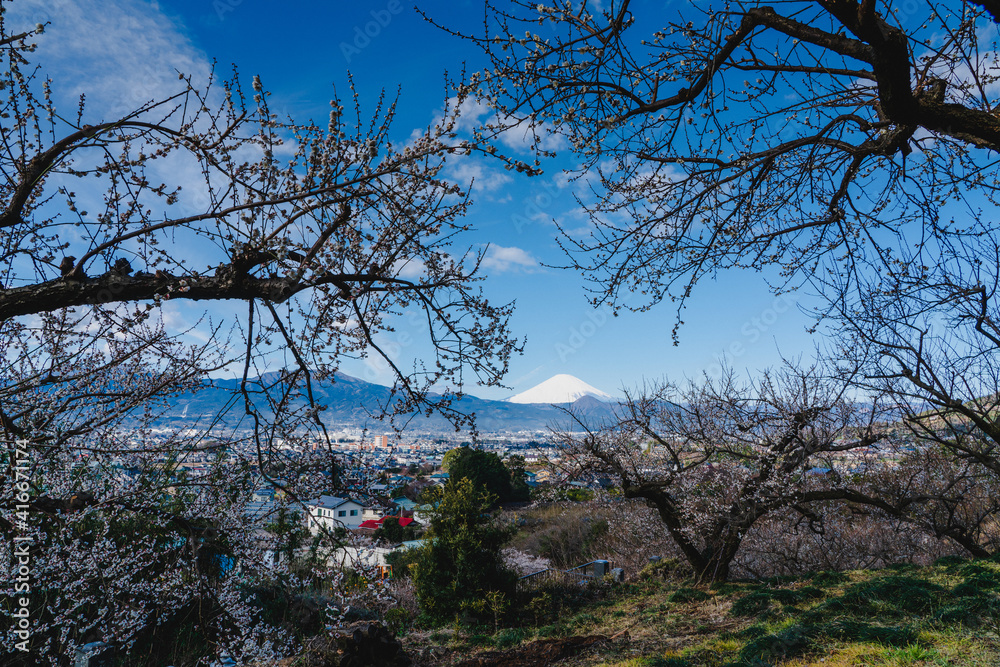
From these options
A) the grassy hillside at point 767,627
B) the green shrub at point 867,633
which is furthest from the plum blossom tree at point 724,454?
the green shrub at point 867,633

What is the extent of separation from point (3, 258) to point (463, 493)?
372 inches

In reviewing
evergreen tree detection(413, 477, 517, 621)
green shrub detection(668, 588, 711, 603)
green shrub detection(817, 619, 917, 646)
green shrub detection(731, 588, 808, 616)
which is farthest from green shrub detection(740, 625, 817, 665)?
evergreen tree detection(413, 477, 517, 621)

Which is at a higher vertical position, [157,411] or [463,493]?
[157,411]

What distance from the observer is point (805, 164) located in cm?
478

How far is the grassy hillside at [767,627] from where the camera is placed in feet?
14.4

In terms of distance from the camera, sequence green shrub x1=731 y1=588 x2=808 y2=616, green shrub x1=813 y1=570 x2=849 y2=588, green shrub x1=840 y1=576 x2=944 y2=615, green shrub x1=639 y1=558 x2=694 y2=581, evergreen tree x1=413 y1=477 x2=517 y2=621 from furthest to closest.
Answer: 1. green shrub x1=639 y1=558 x2=694 y2=581
2. evergreen tree x1=413 y1=477 x2=517 y2=621
3. green shrub x1=813 y1=570 x2=849 y2=588
4. green shrub x1=731 y1=588 x2=808 y2=616
5. green shrub x1=840 y1=576 x2=944 y2=615

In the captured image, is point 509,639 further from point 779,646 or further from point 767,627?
point 779,646

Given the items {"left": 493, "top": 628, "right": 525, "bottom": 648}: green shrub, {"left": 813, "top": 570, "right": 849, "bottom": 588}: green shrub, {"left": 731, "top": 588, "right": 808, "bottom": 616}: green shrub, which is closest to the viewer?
{"left": 731, "top": 588, "right": 808, "bottom": 616}: green shrub

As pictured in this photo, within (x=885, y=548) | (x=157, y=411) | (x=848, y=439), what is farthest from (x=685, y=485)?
(x=157, y=411)

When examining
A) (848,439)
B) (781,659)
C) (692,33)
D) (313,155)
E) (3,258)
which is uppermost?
(692,33)

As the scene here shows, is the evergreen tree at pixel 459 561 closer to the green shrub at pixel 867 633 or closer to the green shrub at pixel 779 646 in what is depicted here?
the green shrub at pixel 779 646

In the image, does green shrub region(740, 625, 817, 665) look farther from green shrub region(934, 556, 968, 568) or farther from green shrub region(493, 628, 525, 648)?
green shrub region(934, 556, 968, 568)

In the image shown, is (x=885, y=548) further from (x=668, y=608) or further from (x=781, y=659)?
(x=781, y=659)

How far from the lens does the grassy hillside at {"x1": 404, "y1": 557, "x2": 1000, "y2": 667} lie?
4.40m
